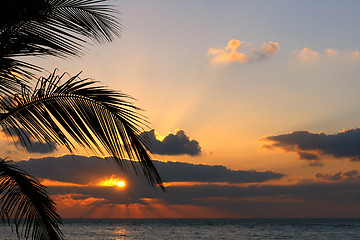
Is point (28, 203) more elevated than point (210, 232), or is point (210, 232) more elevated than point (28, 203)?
point (28, 203)

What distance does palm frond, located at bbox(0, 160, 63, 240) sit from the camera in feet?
11.2

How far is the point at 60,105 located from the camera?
3240 mm

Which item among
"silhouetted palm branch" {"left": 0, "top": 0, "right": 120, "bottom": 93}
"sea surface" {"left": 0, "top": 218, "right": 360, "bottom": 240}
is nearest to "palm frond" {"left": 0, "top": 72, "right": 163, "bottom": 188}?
"silhouetted palm branch" {"left": 0, "top": 0, "right": 120, "bottom": 93}

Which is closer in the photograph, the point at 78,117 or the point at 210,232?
the point at 78,117

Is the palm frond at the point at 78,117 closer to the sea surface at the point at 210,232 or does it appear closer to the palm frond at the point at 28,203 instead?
the palm frond at the point at 28,203

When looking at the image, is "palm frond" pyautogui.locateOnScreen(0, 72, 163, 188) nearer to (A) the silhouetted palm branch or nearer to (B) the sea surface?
(A) the silhouetted palm branch

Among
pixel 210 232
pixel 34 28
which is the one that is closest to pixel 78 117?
pixel 34 28

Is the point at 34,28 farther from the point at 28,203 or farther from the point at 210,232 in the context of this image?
the point at 210,232

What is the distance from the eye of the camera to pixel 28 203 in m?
3.61

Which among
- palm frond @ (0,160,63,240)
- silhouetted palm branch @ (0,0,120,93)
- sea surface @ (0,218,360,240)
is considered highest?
silhouetted palm branch @ (0,0,120,93)

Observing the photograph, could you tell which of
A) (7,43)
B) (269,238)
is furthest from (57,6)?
(269,238)

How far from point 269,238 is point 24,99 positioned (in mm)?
55267

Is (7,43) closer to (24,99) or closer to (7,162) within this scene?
(24,99)

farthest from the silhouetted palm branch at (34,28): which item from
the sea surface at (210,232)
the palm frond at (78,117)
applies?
the sea surface at (210,232)
